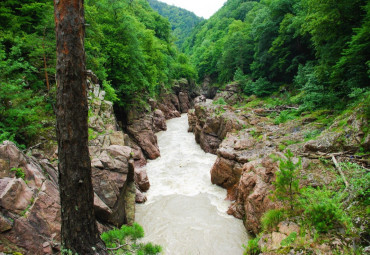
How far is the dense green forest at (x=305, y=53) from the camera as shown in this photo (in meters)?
10.2

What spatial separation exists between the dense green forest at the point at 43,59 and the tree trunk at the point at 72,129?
306 cm

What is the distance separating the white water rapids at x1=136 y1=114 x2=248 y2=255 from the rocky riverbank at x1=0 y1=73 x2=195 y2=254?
1085 mm

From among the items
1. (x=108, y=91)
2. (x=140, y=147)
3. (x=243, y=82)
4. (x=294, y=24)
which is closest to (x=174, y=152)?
(x=140, y=147)

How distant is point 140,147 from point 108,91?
5356 millimetres

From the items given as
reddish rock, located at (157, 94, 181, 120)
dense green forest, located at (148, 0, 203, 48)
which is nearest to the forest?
reddish rock, located at (157, 94, 181, 120)

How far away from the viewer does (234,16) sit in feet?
243

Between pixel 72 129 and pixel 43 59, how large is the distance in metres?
8.95

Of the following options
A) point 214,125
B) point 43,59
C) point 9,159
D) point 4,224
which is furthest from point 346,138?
point 43,59

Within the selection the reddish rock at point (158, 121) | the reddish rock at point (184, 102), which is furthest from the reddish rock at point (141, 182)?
the reddish rock at point (184, 102)

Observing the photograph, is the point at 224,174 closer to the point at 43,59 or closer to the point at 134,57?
the point at 43,59

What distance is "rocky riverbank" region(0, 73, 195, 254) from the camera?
12.9 feet

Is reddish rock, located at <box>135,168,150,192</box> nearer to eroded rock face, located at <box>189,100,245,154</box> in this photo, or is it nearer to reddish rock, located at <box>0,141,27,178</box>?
reddish rock, located at <box>0,141,27,178</box>

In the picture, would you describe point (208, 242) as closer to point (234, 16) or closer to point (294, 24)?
point (294, 24)

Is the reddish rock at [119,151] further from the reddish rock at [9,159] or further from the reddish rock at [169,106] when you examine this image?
the reddish rock at [169,106]
